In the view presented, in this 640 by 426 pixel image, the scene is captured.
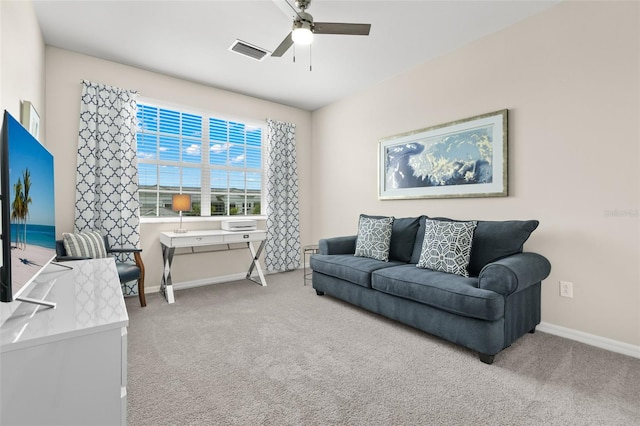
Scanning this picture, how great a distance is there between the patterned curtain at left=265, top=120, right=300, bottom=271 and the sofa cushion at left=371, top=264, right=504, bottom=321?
217 cm

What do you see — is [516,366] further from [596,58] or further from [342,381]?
[596,58]

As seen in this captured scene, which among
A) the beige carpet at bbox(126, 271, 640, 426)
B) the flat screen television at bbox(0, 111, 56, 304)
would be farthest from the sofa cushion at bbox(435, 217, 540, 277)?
the flat screen television at bbox(0, 111, 56, 304)

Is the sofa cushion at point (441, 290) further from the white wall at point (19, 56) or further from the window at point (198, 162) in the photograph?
the white wall at point (19, 56)

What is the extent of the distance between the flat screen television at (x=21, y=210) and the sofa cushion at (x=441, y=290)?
2.21m

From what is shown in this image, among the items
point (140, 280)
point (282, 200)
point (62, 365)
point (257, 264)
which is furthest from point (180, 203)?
point (62, 365)

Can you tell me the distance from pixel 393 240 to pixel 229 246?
221 cm

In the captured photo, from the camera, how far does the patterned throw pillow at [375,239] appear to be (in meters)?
3.25

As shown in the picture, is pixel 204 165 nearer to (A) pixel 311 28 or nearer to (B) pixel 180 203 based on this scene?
(B) pixel 180 203

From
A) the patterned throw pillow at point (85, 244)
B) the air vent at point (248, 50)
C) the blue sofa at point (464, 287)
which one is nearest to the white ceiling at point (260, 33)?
the air vent at point (248, 50)

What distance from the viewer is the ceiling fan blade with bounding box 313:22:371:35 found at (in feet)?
7.08

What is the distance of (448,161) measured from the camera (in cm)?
319

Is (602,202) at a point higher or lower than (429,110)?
lower

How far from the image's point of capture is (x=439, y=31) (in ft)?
9.21

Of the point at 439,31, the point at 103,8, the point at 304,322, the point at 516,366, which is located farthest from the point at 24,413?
the point at 439,31
